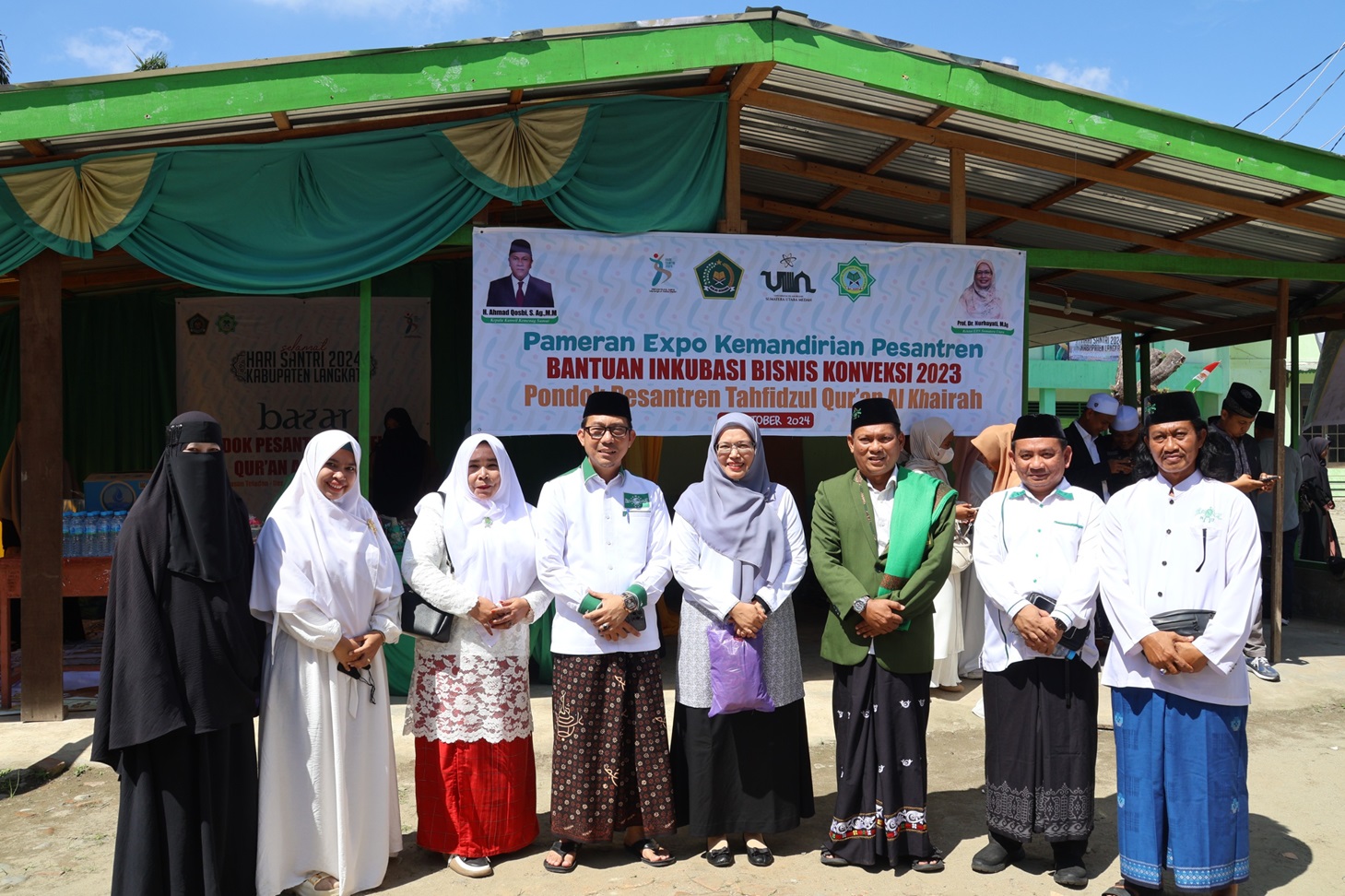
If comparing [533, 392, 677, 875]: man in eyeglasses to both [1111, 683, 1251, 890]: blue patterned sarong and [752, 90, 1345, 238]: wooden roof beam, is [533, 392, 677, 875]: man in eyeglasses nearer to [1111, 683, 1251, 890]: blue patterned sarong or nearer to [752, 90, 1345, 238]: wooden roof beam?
[1111, 683, 1251, 890]: blue patterned sarong

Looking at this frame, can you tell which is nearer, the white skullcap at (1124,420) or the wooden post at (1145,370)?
the white skullcap at (1124,420)

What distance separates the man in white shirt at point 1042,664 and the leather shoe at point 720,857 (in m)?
0.86

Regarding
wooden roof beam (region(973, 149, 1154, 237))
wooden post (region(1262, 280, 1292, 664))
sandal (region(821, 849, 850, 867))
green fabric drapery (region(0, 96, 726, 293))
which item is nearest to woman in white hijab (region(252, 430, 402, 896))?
sandal (region(821, 849, 850, 867))

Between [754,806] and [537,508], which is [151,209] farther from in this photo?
Result: [754,806]

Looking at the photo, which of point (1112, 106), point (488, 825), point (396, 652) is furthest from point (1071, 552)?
point (396, 652)

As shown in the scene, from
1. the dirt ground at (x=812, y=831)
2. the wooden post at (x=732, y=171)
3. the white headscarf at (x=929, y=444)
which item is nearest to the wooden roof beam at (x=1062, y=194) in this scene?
the white headscarf at (x=929, y=444)

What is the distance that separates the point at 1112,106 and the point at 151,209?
4.74 meters

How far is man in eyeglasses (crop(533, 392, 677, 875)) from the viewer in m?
3.55

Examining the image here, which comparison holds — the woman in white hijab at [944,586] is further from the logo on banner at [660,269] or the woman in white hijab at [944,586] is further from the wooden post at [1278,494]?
the wooden post at [1278,494]

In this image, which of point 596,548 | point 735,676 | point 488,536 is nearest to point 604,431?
point 596,548

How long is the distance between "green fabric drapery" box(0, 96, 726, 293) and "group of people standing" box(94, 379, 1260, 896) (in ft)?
6.35

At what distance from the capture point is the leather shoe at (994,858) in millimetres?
3596

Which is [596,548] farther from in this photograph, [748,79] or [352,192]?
[748,79]

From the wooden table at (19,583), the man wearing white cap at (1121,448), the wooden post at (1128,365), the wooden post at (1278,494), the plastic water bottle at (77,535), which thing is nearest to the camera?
the wooden table at (19,583)
